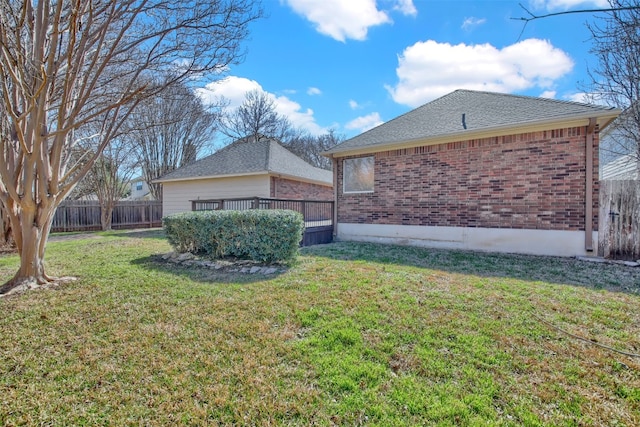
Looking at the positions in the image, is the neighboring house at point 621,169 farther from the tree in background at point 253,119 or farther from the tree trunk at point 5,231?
the tree trunk at point 5,231

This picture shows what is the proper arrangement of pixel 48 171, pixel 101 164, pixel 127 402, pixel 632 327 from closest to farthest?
1. pixel 127 402
2. pixel 632 327
3. pixel 48 171
4. pixel 101 164

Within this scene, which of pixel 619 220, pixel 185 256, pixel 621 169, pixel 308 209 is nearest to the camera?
pixel 619 220

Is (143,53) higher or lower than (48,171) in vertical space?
higher

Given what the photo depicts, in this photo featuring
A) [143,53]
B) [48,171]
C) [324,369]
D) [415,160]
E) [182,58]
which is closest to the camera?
[324,369]

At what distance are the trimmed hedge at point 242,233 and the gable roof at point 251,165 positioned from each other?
5.63 metres

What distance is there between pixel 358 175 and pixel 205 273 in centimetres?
615

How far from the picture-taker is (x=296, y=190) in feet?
45.9

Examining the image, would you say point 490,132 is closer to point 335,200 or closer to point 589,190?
point 589,190

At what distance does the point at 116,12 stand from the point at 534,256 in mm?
9541

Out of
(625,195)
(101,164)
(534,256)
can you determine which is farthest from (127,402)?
(101,164)

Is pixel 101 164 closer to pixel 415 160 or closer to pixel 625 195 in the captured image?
pixel 415 160

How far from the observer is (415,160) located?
9133mm

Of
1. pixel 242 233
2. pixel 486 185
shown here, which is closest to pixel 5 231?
pixel 242 233

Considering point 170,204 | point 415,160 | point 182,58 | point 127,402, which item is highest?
point 182,58
